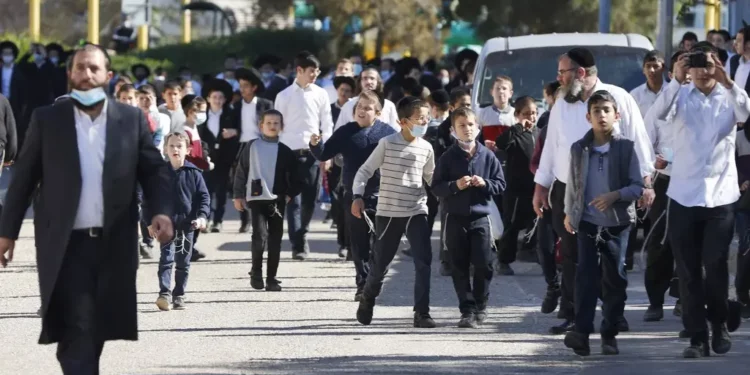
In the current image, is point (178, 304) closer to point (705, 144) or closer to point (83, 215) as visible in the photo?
point (705, 144)

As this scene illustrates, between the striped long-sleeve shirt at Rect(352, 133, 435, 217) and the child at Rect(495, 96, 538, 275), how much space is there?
3197mm

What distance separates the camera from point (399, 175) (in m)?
12.0

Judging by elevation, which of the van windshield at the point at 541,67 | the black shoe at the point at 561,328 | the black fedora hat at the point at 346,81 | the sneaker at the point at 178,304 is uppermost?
the van windshield at the point at 541,67

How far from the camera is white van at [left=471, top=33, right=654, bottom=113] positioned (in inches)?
678

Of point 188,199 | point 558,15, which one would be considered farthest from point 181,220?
point 558,15

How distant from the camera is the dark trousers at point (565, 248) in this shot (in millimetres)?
11031

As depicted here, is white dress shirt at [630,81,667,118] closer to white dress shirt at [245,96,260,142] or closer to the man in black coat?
white dress shirt at [245,96,260,142]

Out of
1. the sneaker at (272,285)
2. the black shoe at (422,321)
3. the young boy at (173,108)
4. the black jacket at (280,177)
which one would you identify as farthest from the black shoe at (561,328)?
the young boy at (173,108)

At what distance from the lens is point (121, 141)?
27.1 ft

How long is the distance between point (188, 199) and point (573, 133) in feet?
10.5

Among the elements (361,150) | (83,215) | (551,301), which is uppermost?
(361,150)

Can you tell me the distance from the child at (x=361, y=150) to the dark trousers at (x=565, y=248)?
2.11m

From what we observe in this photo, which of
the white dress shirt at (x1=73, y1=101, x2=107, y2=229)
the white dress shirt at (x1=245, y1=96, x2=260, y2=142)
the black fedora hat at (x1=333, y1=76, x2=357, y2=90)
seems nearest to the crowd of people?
the white dress shirt at (x1=73, y1=101, x2=107, y2=229)

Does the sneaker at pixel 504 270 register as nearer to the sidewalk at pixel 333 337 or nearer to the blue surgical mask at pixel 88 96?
the sidewalk at pixel 333 337
